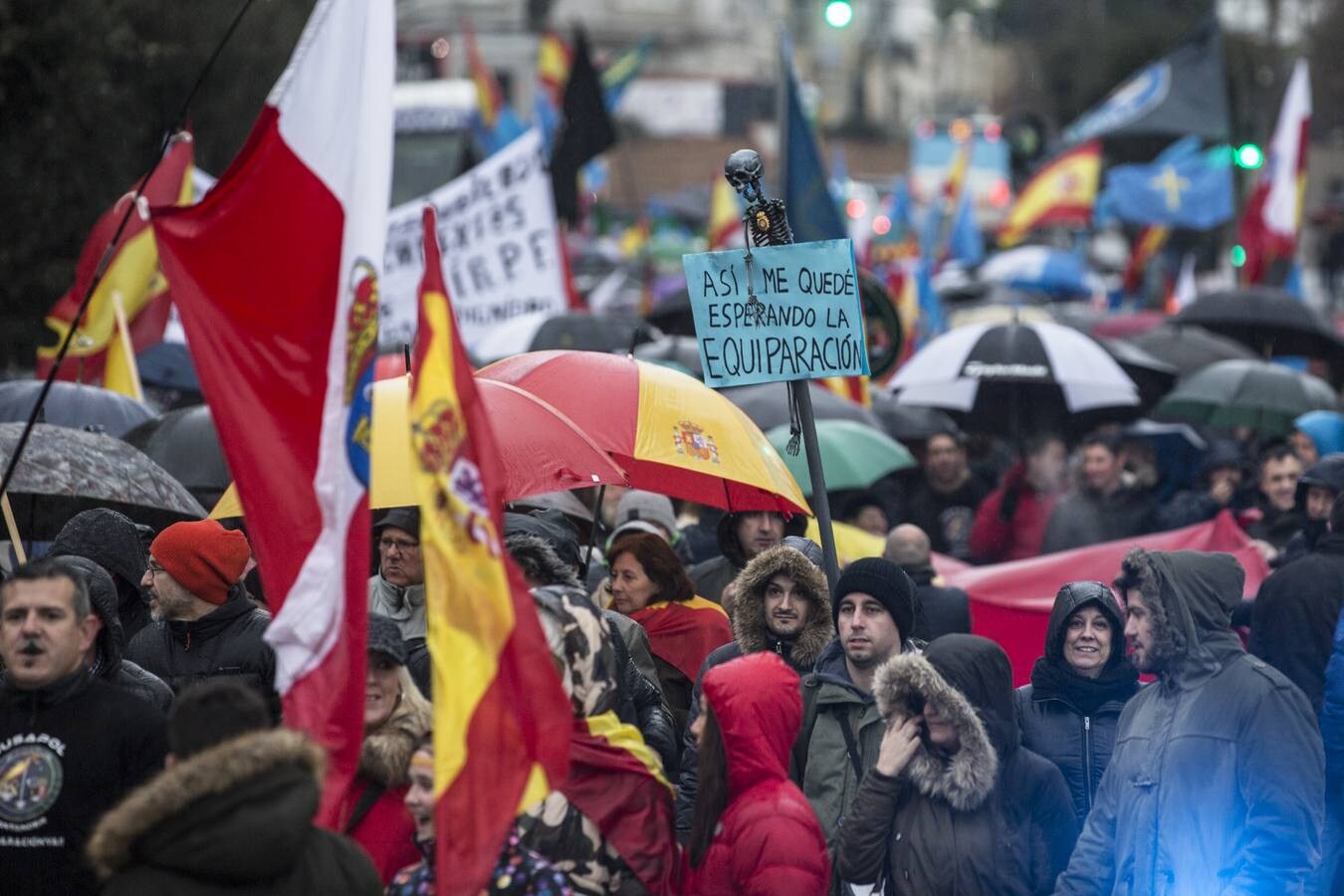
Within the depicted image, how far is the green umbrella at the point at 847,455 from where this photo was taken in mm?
9180

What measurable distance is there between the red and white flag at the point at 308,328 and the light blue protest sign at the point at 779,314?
1711 mm

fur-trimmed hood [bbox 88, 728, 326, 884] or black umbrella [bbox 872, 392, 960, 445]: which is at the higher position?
fur-trimmed hood [bbox 88, 728, 326, 884]

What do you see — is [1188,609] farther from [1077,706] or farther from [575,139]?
[575,139]

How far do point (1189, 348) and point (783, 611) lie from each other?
942 centimetres

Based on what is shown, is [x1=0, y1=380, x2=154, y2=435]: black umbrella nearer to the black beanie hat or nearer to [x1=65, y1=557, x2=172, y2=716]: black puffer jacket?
[x1=65, y1=557, x2=172, y2=716]: black puffer jacket

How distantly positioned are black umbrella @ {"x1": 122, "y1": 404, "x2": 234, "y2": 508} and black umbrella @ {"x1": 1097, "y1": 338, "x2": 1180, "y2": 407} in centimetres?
624

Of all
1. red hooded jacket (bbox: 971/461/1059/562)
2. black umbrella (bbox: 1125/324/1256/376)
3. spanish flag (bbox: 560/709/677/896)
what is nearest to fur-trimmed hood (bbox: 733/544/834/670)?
spanish flag (bbox: 560/709/677/896)

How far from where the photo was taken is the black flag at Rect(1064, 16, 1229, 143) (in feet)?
64.7

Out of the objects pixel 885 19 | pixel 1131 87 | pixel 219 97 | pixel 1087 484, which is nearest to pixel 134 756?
pixel 1087 484

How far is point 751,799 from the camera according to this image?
4746 mm

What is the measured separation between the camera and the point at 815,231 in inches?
445

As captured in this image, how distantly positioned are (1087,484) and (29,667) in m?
6.54

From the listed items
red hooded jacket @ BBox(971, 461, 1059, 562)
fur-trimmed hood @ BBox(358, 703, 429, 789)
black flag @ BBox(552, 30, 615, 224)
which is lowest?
red hooded jacket @ BBox(971, 461, 1059, 562)

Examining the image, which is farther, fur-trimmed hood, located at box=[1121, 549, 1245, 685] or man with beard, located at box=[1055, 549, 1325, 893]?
fur-trimmed hood, located at box=[1121, 549, 1245, 685]
